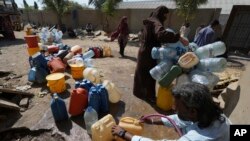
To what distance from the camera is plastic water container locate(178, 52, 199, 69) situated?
3.45 metres

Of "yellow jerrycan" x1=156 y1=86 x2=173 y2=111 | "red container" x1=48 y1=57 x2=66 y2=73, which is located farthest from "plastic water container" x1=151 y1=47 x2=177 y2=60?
"red container" x1=48 y1=57 x2=66 y2=73

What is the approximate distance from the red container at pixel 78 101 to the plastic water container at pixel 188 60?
5.56ft

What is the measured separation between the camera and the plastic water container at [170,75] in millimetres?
3549

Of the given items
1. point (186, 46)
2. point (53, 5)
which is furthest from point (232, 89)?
point (53, 5)

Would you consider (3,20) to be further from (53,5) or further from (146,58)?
(146,58)

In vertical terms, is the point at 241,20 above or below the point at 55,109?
above

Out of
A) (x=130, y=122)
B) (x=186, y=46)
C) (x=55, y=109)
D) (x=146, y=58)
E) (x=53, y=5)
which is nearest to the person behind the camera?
(x=130, y=122)

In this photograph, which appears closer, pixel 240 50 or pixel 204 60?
pixel 204 60

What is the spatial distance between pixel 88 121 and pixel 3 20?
12.4 m

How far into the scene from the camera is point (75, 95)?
3.61m

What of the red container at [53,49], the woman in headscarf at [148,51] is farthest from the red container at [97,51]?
the woman in headscarf at [148,51]

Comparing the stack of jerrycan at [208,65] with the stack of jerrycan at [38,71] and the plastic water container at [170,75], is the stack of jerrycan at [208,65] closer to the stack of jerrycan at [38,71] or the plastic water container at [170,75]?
the plastic water container at [170,75]

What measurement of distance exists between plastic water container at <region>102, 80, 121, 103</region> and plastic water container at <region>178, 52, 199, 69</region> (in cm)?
135

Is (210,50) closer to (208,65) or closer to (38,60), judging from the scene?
(208,65)
